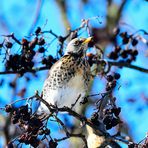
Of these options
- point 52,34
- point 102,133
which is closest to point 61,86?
point 52,34

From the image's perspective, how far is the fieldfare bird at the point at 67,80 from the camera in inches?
139

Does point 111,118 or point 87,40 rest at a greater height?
point 87,40

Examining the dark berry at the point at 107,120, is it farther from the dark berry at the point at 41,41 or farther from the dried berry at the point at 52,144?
the dark berry at the point at 41,41

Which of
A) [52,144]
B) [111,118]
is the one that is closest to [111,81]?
[111,118]

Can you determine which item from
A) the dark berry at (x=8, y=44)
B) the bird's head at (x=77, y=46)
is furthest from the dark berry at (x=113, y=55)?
the dark berry at (x=8, y=44)

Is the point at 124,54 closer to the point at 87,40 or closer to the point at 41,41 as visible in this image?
the point at 87,40

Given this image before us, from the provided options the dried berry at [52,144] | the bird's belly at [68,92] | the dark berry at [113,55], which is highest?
the dark berry at [113,55]

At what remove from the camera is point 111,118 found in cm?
272

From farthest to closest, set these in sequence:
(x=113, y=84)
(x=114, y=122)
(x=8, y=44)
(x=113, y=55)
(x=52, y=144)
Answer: (x=113, y=55) → (x=8, y=44) → (x=113, y=84) → (x=114, y=122) → (x=52, y=144)

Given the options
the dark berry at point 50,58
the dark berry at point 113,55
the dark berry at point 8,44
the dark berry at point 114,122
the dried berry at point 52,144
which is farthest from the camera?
the dark berry at point 113,55

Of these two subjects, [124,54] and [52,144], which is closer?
[52,144]

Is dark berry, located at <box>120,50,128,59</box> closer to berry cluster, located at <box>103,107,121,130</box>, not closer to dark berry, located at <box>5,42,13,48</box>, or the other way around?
dark berry, located at <box>5,42,13,48</box>

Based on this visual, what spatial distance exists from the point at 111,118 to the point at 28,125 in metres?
0.44

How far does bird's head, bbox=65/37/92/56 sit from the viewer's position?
12.2 feet
